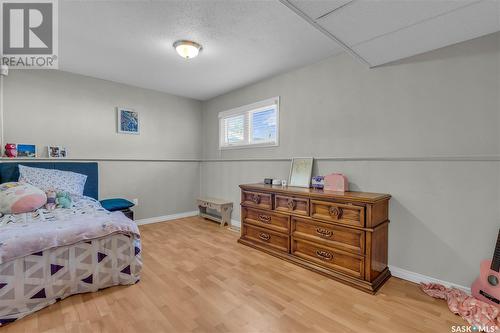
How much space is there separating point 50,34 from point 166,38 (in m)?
1.15

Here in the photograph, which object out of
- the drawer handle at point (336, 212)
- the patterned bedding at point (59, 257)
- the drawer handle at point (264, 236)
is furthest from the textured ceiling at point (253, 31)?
the drawer handle at point (264, 236)

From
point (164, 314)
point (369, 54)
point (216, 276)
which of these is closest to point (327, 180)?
point (369, 54)

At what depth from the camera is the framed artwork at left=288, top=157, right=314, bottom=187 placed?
2873mm

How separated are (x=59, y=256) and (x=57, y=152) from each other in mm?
2063

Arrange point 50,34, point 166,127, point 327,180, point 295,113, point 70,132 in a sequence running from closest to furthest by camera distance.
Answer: point 50,34
point 327,180
point 295,113
point 70,132
point 166,127

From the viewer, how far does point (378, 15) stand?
5.09ft

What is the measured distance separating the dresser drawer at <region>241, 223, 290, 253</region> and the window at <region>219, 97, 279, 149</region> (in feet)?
4.18

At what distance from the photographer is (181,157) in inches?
179

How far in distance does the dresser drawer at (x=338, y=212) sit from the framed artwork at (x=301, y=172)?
0.53 m

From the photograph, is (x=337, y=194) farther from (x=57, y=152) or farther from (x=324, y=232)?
(x=57, y=152)

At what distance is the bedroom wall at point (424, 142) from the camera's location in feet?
5.99

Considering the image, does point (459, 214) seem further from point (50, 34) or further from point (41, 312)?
point (50, 34)

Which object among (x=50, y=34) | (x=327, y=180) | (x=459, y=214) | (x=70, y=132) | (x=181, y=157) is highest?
(x=50, y=34)
